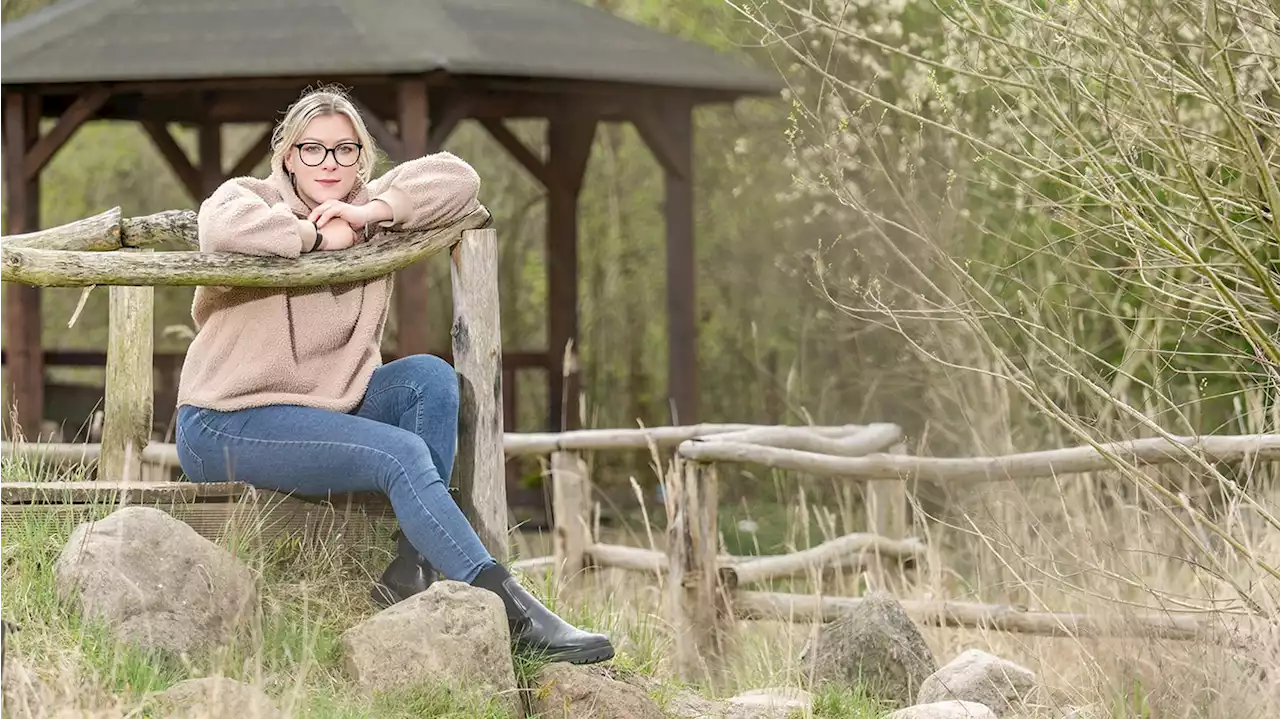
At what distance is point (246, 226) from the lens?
4.40 metres

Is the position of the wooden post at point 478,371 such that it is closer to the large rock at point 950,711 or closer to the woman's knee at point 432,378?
the woman's knee at point 432,378

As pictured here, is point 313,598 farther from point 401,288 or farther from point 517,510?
point 517,510

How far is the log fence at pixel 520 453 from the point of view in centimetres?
450

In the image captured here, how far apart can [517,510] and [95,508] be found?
6.75 metres

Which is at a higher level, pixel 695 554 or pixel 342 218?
pixel 342 218

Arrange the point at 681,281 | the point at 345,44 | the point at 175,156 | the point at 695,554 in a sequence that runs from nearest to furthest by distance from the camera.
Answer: the point at 695,554
the point at 345,44
the point at 681,281
the point at 175,156

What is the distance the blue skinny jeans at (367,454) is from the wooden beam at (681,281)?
6.64 metres

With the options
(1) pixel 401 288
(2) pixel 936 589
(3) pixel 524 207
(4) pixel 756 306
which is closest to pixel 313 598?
(2) pixel 936 589

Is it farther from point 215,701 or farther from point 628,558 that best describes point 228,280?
point 628,558

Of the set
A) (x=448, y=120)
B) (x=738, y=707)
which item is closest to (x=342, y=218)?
(x=738, y=707)

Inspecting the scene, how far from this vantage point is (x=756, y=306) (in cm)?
1471

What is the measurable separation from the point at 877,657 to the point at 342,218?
216 centimetres

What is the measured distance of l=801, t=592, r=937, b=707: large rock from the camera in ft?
17.8

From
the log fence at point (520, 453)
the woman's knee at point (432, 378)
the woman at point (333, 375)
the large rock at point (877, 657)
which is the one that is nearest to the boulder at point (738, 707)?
the large rock at point (877, 657)
